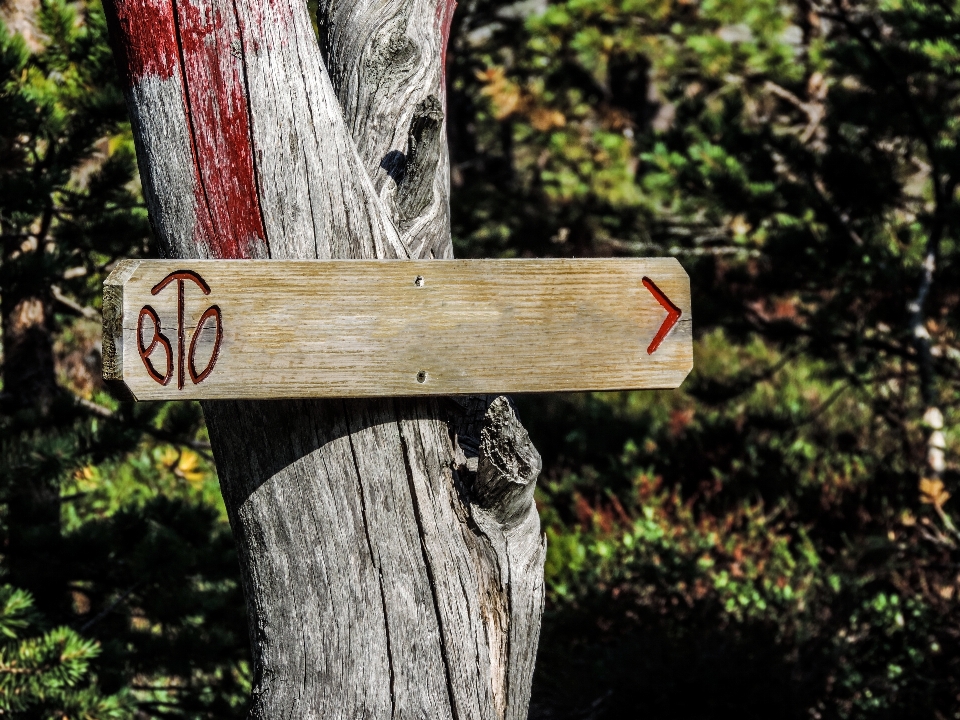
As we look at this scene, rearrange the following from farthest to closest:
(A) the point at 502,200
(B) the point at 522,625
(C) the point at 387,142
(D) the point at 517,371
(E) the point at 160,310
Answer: (A) the point at 502,200 → (C) the point at 387,142 → (B) the point at 522,625 → (D) the point at 517,371 → (E) the point at 160,310

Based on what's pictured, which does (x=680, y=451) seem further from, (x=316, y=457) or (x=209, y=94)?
(x=209, y=94)

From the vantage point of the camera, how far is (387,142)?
190 centimetres

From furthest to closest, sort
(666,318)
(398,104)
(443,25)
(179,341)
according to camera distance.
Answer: (443,25) < (398,104) < (666,318) < (179,341)

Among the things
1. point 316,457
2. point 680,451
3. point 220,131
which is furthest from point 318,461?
point 680,451

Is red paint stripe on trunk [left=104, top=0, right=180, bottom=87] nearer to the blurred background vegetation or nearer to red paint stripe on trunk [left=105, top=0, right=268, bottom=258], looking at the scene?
red paint stripe on trunk [left=105, top=0, right=268, bottom=258]

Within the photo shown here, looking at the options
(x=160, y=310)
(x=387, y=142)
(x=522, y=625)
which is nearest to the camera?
(x=160, y=310)

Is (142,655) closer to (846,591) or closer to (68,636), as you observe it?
(68,636)

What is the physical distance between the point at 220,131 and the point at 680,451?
16.9ft

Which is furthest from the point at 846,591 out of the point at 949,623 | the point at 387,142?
the point at 387,142

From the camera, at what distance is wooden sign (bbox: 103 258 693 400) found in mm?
1506

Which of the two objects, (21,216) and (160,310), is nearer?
(160,310)

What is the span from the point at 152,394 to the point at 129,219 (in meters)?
1.85

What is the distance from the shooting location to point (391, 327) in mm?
1591

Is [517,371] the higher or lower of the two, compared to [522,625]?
higher
